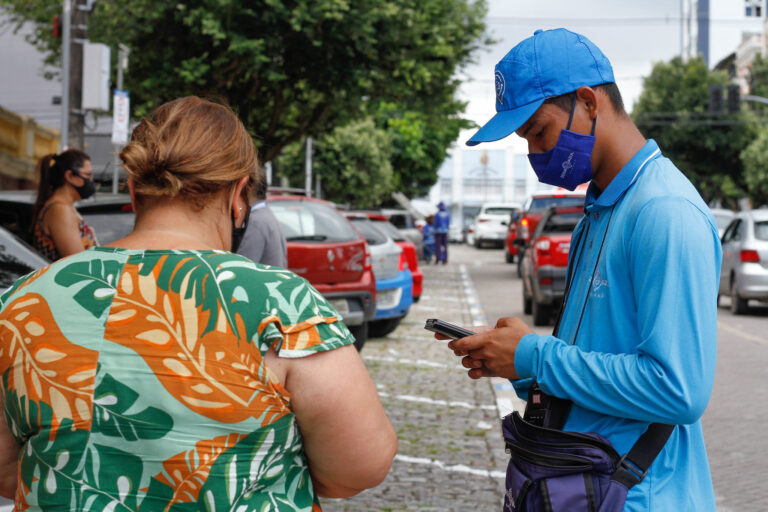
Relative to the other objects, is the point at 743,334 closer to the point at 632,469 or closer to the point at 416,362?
the point at 416,362

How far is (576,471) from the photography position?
2.04m

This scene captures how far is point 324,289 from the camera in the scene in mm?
9586

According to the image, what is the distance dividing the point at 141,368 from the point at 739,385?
8295mm

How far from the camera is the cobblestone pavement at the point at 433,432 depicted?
5500 millimetres

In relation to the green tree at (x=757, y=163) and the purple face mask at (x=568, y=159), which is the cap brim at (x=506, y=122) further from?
the green tree at (x=757, y=163)

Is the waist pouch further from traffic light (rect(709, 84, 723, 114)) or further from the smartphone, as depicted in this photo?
traffic light (rect(709, 84, 723, 114))

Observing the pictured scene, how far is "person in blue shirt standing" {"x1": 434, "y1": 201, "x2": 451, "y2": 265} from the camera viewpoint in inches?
1131

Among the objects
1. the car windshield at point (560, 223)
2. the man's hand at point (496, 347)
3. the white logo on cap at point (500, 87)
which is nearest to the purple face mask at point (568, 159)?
the white logo on cap at point (500, 87)

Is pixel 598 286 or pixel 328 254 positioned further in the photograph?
pixel 328 254

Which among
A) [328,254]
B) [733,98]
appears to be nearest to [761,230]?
[328,254]

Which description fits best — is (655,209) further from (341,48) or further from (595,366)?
(341,48)

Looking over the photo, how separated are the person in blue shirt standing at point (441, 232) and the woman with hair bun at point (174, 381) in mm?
26895

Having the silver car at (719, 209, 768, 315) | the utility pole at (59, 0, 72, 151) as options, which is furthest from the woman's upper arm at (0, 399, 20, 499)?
the silver car at (719, 209, 768, 315)

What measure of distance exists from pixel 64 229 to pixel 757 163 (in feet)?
154
